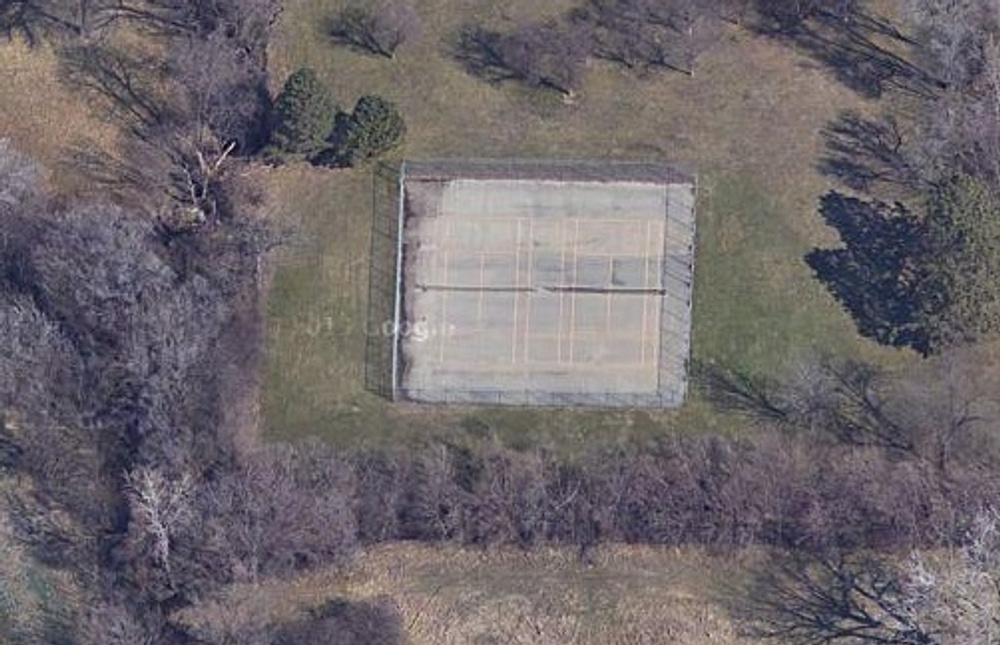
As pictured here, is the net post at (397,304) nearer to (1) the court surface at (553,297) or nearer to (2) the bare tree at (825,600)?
(1) the court surface at (553,297)

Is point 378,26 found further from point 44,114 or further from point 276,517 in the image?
point 276,517

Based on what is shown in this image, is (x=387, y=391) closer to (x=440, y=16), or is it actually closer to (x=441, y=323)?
(x=441, y=323)

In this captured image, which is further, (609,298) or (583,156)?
(583,156)

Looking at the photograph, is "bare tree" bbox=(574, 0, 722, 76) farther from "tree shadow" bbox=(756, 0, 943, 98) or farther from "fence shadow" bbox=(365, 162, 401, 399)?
"fence shadow" bbox=(365, 162, 401, 399)

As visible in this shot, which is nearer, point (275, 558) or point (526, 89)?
point (275, 558)

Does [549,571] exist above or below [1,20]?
below

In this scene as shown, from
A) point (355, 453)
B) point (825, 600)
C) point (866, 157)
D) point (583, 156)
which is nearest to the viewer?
point (825, 600)

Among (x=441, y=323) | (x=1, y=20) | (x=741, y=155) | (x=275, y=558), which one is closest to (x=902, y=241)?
(x=741, y=155)

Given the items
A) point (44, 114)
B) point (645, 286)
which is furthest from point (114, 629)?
point (645, 286)

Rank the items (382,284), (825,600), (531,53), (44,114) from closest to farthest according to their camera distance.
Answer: (825,600) → (382,284) → (531,53) → (44,114)
